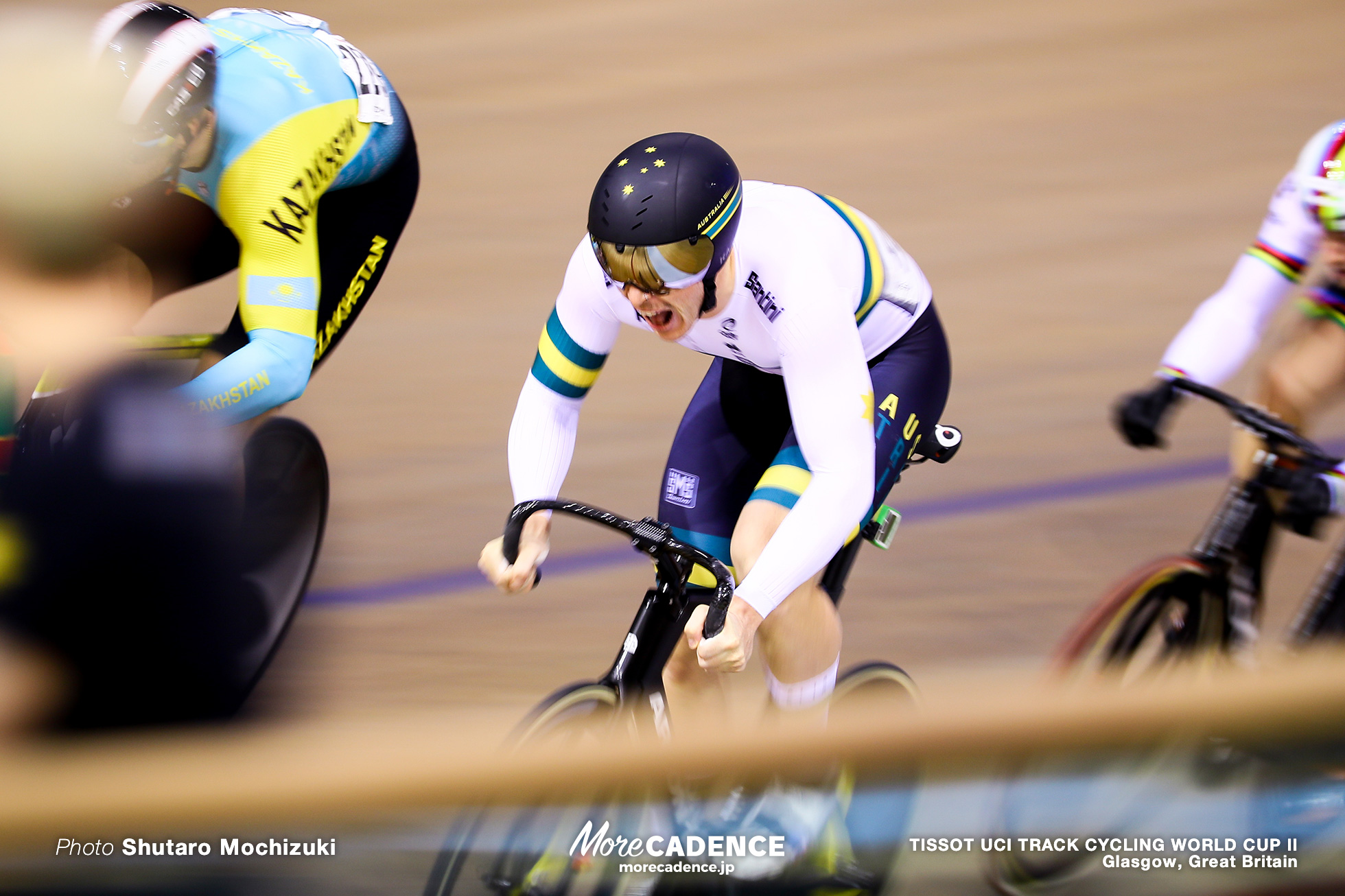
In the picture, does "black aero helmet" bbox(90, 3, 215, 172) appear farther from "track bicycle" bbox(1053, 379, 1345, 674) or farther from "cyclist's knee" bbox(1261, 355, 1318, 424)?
"cyclist's knee" bbox(1261, 355, 1318, 424)

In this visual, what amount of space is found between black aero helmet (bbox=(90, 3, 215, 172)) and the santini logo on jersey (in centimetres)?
91

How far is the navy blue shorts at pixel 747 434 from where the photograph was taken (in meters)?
2.49

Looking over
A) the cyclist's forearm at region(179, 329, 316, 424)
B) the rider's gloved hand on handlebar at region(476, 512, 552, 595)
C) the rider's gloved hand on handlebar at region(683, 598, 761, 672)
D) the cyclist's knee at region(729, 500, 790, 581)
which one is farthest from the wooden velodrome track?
the cyclist's knee at region(729, 500, 790, 581)

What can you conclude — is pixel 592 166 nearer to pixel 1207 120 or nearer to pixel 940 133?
pixel 940 133

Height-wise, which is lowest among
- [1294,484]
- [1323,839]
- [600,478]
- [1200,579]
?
[600,478]

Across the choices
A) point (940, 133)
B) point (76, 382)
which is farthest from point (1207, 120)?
point (76, 382)

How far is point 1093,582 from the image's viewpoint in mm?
3889

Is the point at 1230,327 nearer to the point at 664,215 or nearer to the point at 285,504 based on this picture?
the point at 664,215

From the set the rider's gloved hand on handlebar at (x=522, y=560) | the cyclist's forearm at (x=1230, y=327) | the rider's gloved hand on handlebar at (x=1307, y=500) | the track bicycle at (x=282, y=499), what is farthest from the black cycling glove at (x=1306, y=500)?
the track bicycle at (x=282, y=499)

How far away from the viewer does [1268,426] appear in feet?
8.64

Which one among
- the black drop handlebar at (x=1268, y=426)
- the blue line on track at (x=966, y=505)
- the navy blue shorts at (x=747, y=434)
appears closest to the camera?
the navy blue shorts at (x=747, y=434)

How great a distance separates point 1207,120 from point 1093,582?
3.82 meters

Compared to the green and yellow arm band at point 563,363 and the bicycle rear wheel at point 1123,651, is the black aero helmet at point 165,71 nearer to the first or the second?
the green and yellow arm band at point 563,363

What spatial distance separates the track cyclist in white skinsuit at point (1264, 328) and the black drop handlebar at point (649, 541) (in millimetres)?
963
